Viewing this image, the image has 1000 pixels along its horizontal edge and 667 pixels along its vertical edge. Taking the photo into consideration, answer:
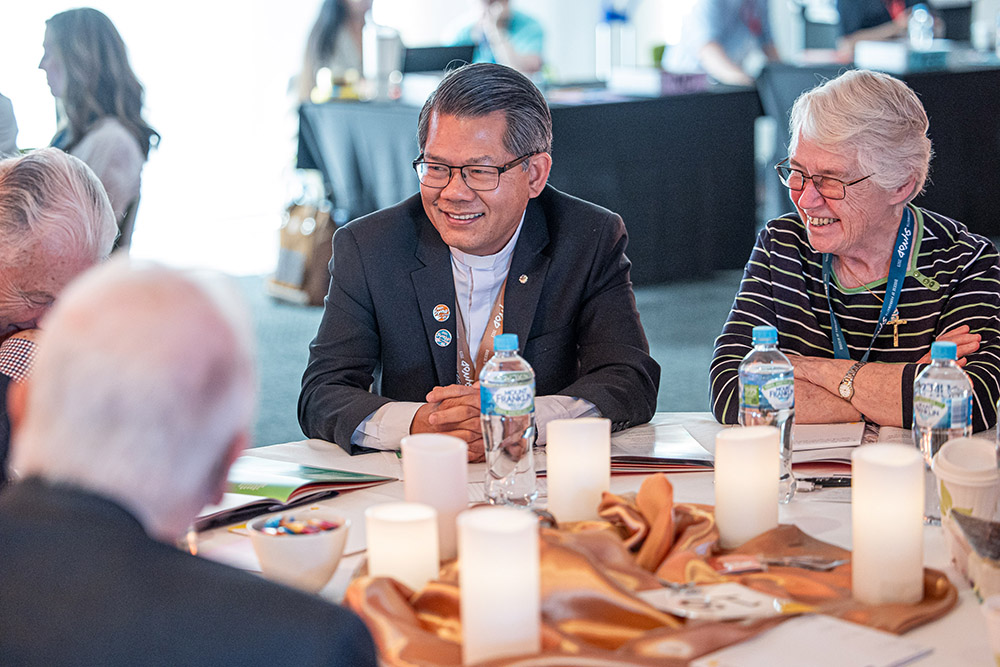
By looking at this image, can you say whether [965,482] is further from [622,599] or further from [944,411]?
[622,599]

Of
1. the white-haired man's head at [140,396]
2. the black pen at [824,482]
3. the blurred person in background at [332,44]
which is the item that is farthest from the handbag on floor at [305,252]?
the white-haired man's head at [140,396]

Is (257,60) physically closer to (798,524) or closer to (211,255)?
(211,255)

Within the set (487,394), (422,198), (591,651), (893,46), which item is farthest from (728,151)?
(591,651)

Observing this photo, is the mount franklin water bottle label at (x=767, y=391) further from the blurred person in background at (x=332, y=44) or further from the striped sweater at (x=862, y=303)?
the blurred person in background at (x=332, y=44)

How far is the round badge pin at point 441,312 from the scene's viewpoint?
229 centimetres

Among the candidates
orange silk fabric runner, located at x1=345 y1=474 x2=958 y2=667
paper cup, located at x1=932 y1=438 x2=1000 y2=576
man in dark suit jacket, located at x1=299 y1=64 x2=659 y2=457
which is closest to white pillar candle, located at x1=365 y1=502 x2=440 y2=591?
orange silk fabric runner, located at x1=345 y1=474 x2=958 y2=667

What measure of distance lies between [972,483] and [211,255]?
699 centimetres

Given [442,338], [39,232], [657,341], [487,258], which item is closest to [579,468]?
[442,338]

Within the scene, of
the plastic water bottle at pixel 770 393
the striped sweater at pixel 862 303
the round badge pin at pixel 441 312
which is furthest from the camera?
the round badge pin at pixel 441 312

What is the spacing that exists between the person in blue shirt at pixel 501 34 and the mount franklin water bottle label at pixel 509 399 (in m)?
5.60

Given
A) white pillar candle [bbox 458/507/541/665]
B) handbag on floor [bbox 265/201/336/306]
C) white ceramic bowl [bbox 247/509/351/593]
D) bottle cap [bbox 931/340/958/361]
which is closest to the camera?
white pillar candle [bbox 458/507/541/665]

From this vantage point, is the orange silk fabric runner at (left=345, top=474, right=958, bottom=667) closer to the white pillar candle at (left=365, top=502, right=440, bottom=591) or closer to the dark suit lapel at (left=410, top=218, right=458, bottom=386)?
the white pillar candle at (left=365, top=502, right=440, bottom=591)

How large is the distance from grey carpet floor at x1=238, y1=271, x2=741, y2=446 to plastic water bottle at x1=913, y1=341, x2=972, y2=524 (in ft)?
8.78

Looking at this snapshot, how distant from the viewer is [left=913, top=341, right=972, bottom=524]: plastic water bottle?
5.48 feet
